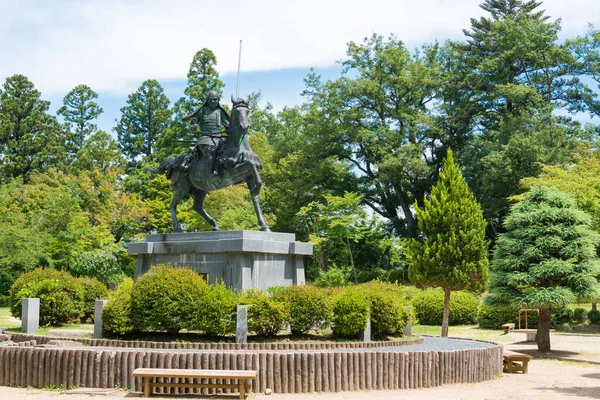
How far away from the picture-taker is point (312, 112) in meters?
49.3

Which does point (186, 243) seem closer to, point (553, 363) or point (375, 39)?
point (553, 363)

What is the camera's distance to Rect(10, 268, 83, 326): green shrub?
18125mm

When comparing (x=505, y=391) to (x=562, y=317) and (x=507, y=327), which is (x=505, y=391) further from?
(x=562, y=317)

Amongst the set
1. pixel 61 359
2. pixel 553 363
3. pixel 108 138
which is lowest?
pixel 553 363

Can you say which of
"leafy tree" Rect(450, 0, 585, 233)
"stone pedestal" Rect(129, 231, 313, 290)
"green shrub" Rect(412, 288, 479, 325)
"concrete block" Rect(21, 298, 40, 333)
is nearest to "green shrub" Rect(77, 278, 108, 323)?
"concrete block" Rect(21, 298, 40, 333)

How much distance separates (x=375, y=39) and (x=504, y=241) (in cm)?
3072

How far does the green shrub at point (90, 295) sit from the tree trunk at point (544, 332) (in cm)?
1354

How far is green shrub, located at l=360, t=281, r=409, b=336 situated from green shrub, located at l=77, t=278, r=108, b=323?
8.38 meters

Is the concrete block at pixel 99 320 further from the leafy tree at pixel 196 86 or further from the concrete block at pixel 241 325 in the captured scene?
the leafy tree at pixel 196 86

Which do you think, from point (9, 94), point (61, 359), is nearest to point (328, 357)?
point (61, 359)

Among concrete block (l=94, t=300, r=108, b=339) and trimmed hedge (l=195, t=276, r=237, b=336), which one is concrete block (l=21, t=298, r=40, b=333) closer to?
concrete block (l=94, t=300, r=108, b=339)

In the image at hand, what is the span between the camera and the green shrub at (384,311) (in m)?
15.1

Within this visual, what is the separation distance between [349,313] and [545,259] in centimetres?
910

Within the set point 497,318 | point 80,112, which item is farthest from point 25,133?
point 497,318
